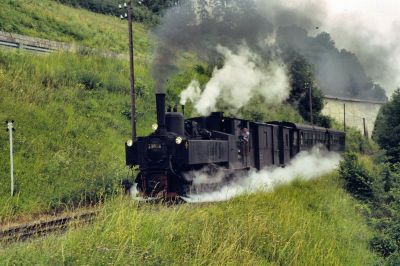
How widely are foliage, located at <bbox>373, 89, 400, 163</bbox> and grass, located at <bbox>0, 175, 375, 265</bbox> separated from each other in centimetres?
1155

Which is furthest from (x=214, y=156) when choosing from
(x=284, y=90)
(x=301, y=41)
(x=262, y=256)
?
(x=284, y=90)

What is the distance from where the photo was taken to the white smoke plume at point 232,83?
17.5 m

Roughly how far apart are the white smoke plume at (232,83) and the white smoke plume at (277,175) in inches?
127

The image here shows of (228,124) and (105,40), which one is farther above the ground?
(105,40)

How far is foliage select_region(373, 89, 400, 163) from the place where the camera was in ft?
78.6

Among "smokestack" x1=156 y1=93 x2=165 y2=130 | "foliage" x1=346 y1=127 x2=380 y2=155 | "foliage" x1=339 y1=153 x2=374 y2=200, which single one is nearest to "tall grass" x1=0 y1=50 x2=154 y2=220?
"smokestack" x1=156 y1=93 x2=165 y2=130

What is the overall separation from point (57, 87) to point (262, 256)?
56.2ft

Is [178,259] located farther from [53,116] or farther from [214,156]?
[53,116]

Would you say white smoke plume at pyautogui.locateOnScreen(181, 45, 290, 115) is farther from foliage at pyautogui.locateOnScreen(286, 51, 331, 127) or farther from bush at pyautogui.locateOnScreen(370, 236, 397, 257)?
bush at pyautogui.locateOnScreen(370, 236, 397, 257)

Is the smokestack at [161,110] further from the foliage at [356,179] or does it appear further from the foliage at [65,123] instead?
the foliage at [356,179]

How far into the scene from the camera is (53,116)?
1969 cm

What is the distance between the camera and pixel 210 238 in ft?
26.1

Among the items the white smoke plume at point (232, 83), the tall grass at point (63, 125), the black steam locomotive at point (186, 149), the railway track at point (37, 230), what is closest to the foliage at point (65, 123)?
the tall grass at point (63, 125)

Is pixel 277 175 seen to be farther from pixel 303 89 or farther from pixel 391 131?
→ pixel 303 89
